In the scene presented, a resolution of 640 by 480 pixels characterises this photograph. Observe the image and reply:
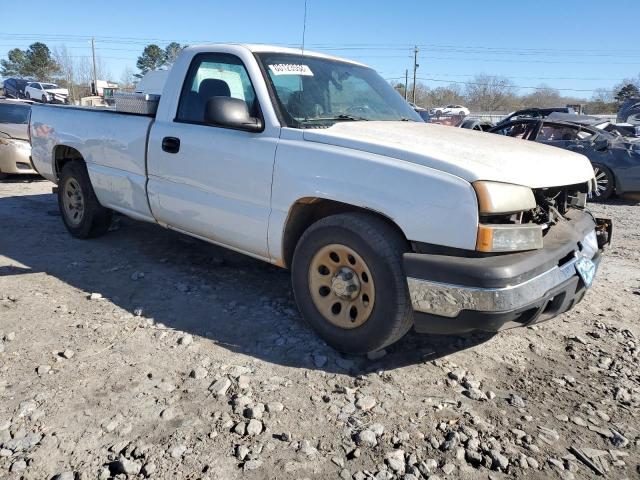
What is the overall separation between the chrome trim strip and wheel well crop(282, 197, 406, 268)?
708 mm

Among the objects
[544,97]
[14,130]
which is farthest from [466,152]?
[544,97]

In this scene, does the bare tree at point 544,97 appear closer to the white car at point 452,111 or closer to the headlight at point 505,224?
the white car at point 452,111

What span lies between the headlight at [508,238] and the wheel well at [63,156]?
434cm

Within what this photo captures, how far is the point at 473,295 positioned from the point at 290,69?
7.03 ft

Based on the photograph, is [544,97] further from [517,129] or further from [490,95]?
[517,129]

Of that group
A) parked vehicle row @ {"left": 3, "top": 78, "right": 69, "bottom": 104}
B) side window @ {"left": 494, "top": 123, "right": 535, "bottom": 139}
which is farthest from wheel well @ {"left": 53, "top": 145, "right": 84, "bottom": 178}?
parked vehicle row @ {"left": 3, "top": 78, "right": 69, "bottom": 104}

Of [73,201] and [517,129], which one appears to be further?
[517,129]

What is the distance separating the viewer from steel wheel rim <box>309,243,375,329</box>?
3.02m

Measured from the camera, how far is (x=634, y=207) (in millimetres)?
8688

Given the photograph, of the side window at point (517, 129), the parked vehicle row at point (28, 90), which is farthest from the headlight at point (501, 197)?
the parked vehicle row at point (28, 90)

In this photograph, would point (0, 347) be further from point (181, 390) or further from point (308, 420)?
point (308, 420)

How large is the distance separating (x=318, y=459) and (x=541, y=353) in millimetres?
1817

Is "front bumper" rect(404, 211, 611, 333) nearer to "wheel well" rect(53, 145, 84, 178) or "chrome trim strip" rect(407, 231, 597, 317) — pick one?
"chrome trim strip" rect(407, 231, 597, 317)

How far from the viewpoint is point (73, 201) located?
5496 millimetres
